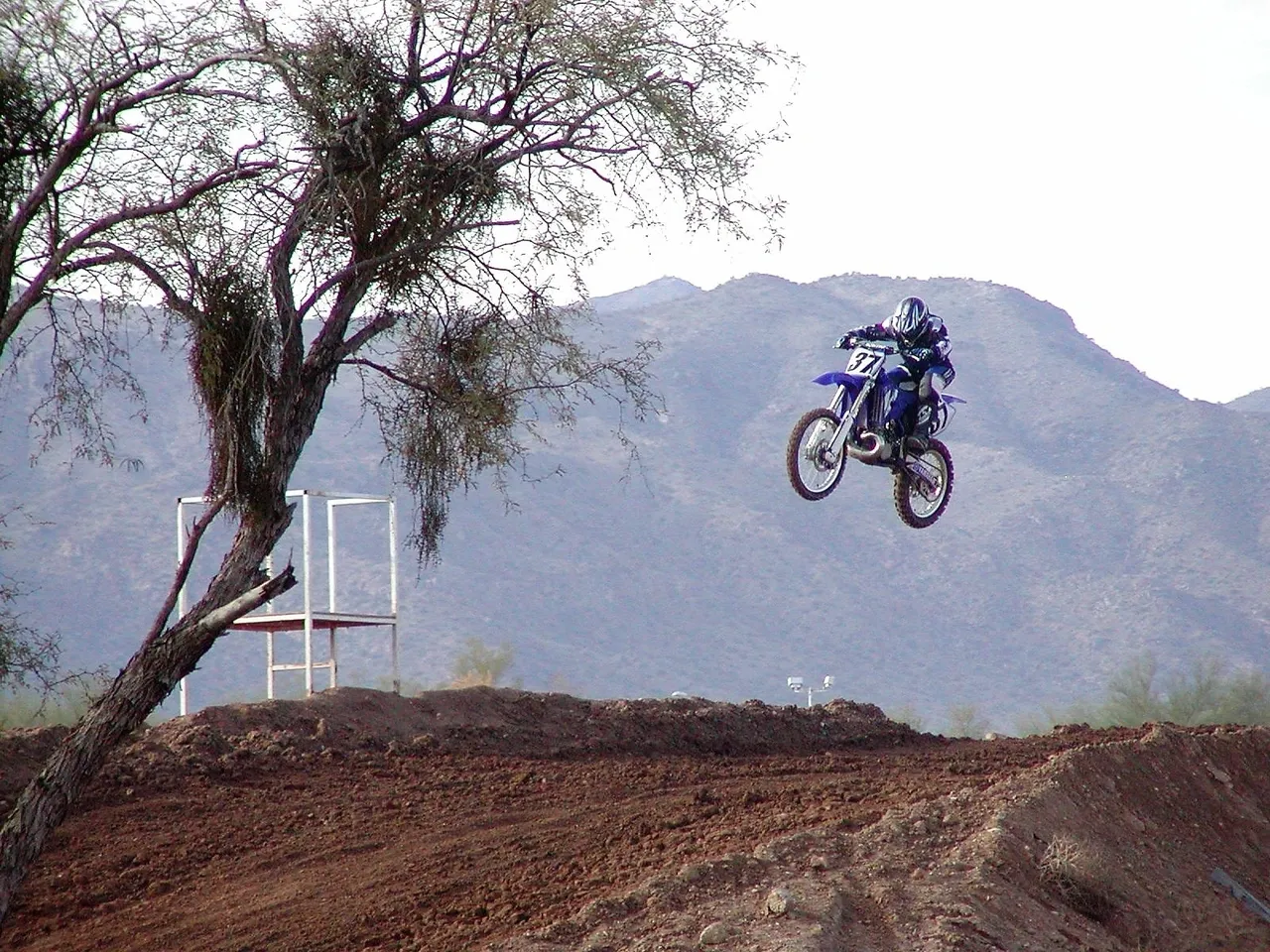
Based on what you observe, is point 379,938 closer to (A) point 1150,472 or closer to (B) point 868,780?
(B) point 868,780

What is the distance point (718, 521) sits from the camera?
97062 mm

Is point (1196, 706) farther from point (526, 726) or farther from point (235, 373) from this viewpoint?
point (235, 373)

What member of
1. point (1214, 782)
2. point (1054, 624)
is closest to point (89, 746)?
point (1214, 782)

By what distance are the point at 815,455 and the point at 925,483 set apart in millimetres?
1142

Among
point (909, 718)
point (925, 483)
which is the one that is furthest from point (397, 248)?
point (909, 718)

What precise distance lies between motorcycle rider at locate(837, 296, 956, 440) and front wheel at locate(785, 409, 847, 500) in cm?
48

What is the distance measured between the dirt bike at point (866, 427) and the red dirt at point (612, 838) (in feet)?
8.49

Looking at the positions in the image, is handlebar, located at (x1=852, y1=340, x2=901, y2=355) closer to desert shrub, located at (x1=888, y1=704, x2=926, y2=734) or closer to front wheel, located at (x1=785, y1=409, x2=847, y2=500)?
front wheel, located at (x1=785, y1=409, x2=847, y2=500)

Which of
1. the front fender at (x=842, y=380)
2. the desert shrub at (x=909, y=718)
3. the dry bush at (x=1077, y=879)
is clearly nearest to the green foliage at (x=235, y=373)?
the front fender at (x=842, y=380)

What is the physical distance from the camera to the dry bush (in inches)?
412

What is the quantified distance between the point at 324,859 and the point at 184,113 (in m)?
5.23

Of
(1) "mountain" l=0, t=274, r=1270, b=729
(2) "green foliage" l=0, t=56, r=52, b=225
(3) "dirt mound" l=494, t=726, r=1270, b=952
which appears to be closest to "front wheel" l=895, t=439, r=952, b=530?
(3) "dirt mound" l=494, t=726, r=1270, b=952

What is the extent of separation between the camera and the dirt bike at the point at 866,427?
41.5ft

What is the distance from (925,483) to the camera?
13.4 m
